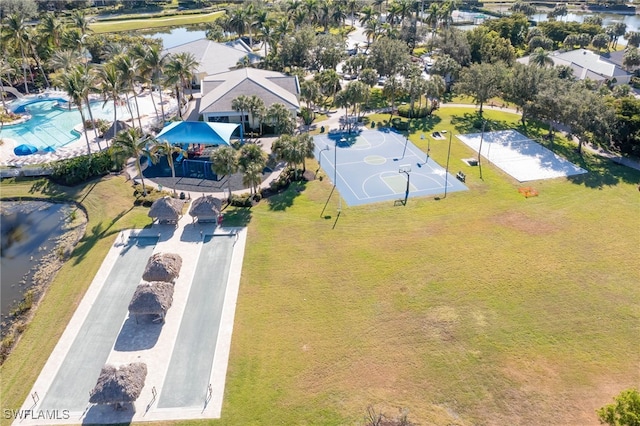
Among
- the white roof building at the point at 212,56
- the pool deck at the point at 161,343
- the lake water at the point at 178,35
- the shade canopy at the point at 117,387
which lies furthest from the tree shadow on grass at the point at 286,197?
the lake water at the point at 178,35

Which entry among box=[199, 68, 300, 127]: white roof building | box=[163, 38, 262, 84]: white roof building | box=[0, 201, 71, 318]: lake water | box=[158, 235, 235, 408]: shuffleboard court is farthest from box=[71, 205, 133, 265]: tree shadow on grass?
box=[163, 38, 262, 84]: white roof building

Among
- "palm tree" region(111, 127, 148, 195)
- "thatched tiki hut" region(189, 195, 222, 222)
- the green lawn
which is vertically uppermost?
the green lawn

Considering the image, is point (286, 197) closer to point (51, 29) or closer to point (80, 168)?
point (80, 168)

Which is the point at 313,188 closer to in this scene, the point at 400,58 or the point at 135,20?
the point at 400,58

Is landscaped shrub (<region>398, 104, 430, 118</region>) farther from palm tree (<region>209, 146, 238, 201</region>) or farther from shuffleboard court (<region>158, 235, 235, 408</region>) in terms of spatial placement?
shuffleboard court (<region>158, 235, 235, 408</region>)

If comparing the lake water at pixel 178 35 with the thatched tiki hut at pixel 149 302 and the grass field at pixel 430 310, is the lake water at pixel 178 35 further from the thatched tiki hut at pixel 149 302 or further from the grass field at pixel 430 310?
the thatched tiki hut at pixel 149 302

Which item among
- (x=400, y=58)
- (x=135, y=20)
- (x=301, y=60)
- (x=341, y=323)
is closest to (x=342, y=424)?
(x=341, y=323)

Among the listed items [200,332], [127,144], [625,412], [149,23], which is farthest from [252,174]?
[149,23]
